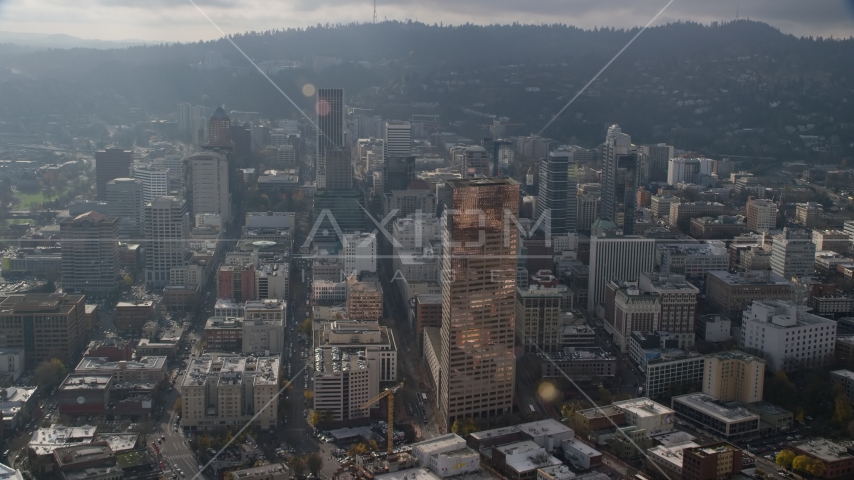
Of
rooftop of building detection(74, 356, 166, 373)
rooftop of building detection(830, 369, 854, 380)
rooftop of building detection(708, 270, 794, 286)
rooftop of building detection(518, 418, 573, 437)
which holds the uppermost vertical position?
rooftop of building detection(708, 270, 794, 286)

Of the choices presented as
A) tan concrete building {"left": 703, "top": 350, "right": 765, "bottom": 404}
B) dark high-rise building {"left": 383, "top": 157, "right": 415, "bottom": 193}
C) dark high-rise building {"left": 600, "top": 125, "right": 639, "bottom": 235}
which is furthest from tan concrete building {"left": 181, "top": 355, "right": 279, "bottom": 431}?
dark high-rise building {"left": 383, "top": 157, "right": 415, "bottom": 193}

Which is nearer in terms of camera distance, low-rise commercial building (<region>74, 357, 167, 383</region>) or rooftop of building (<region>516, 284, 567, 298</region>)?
low-rise commercial building (<region>74, 357, 167, 383</region>)

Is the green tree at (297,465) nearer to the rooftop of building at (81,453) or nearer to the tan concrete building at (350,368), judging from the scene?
the tan concrete building at (350,368)

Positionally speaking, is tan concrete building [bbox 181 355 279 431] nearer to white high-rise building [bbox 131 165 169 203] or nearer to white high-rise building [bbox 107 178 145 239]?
white high-rise building [bbox 107 178 145 239]

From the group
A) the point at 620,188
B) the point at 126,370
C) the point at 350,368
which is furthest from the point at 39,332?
the point at 620,188

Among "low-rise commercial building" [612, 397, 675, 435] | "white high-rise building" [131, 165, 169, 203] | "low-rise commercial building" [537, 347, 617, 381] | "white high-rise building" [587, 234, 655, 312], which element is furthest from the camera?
"white high-rise building" [131, 165, 169, 203]

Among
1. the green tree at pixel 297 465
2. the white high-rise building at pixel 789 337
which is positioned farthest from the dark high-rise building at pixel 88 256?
the white high-rise building at pixel 789 337
